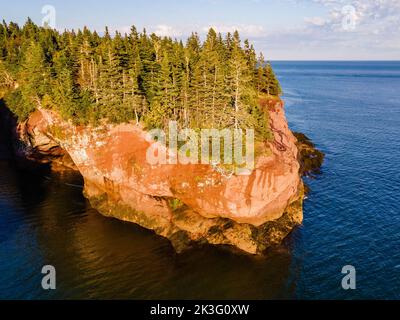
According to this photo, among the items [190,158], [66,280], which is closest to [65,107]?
[190,158]

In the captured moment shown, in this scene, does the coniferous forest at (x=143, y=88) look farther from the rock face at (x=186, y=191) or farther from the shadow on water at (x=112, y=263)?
the shadow on water at (x=112, y=263)

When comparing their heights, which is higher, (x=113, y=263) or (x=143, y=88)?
(x=143, y=88)

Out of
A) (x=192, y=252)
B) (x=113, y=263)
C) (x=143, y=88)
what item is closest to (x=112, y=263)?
(x=113, y=263)

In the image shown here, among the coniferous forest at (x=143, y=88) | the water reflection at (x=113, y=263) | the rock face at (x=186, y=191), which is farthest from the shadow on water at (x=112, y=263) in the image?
the coniferous forest at (x=143, y=88)

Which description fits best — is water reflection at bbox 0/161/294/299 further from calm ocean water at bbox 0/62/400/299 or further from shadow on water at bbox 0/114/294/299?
calm ocean water at bbox 0/62/400/299

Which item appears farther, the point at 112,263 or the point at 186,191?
the point at 186,191

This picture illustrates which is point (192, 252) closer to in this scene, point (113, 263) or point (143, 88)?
point (113, 263)
